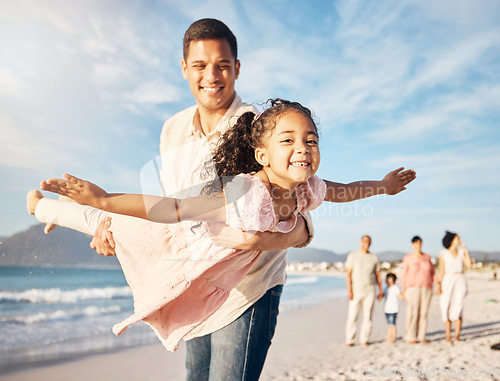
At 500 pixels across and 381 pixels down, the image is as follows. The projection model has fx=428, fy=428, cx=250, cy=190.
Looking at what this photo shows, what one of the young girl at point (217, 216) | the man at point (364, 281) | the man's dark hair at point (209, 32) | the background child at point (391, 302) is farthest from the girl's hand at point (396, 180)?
the background child at point (391, 302)

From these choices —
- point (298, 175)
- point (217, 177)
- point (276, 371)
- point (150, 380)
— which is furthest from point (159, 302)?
point (276, 371)

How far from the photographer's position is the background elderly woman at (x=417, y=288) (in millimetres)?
8188

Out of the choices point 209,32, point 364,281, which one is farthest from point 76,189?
point 364,281

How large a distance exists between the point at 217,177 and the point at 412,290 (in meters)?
7.28

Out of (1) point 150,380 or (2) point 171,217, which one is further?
(1) point 150,380

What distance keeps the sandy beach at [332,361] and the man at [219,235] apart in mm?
4645

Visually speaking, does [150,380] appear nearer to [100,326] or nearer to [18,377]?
[18,377]

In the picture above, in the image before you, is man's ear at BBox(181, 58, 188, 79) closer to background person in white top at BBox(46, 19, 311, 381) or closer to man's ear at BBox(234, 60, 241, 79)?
background person in white top at BBox(46, 19, 311, 381)

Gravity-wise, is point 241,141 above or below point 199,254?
above

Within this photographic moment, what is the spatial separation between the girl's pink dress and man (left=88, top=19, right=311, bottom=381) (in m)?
0.08

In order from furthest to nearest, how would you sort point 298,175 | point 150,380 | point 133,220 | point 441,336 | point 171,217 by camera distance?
point 441,336
point 150,380
point 133,220
point 298,175
point 171,217

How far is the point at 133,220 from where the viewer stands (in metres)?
2.12

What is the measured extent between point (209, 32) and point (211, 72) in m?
0.21

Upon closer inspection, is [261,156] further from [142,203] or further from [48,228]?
[48,228]
